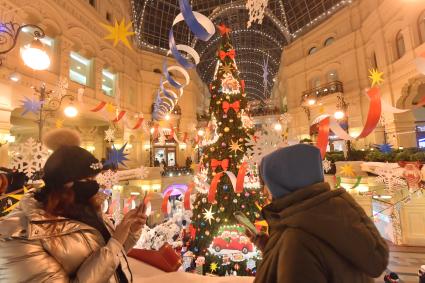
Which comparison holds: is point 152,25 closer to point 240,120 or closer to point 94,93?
point 94,93

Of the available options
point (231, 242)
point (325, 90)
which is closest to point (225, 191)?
point (231, 242)

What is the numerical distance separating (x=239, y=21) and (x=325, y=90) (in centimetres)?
1435

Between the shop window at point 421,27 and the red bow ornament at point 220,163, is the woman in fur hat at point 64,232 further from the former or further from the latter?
the shop window at point 421,27

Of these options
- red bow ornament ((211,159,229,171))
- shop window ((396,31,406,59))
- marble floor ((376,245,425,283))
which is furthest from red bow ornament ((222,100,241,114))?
shop window ((396,31,406,59))

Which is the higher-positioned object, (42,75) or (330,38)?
(330,38)

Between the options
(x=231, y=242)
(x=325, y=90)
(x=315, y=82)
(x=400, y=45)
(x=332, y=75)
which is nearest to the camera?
(x=231, y=242)

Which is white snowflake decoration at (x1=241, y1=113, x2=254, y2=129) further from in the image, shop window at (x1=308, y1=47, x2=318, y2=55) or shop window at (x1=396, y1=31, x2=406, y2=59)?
shop window at (x1=308, y1=47, x2=318, y2=55)

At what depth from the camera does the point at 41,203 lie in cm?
127

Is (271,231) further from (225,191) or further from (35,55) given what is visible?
(225,191)

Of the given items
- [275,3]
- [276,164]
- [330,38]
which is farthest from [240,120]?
[275,3]

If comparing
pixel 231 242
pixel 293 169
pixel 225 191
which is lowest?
pixel 231 242

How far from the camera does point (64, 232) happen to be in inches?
46.6

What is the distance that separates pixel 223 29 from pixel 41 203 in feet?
25.6

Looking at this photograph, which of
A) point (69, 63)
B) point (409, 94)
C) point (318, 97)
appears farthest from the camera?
point (318, 97)
